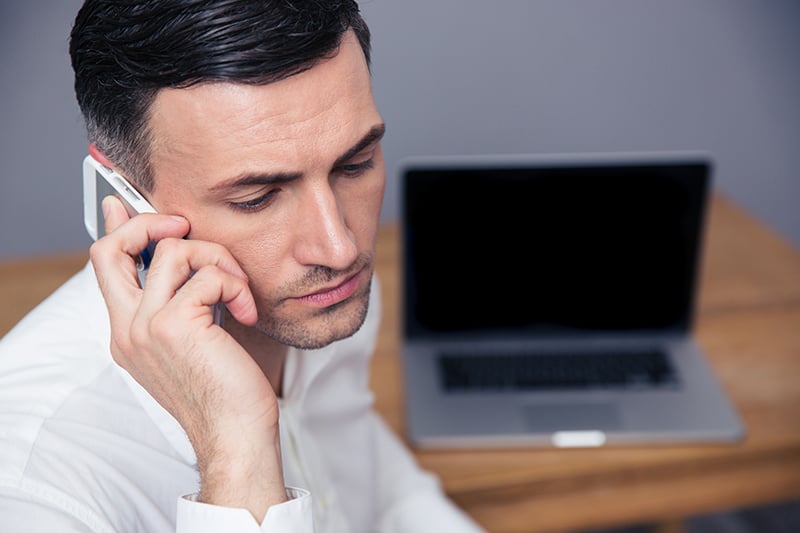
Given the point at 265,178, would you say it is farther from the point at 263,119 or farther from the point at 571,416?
the point at 571,416

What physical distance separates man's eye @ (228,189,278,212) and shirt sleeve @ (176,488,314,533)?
0.20m

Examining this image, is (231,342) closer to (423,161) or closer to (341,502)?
(341,502)

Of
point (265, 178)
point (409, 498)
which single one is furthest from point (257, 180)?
point (409, 498)

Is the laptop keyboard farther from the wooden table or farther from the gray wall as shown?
the gray wall

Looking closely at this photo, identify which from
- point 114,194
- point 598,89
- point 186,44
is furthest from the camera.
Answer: point 598,89

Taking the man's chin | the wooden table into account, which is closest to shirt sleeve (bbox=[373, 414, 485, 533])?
the wooden table

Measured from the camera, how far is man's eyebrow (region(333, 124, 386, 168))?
0.66m

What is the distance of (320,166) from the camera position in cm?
64

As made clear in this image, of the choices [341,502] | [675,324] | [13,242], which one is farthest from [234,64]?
[675,324]

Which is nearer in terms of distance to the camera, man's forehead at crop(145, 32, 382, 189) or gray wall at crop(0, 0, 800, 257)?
man's forehead at crop(145, 32, 382, 189)

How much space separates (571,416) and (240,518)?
658mm

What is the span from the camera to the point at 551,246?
1274mm

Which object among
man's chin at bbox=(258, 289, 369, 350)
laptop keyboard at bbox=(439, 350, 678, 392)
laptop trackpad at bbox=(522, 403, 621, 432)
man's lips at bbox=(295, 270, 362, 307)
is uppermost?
man's lips at bbox=(295, 270, 362, 307)

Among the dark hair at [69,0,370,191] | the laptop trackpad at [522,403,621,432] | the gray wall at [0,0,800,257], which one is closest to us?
the dark hair at [69,0,370,191]
